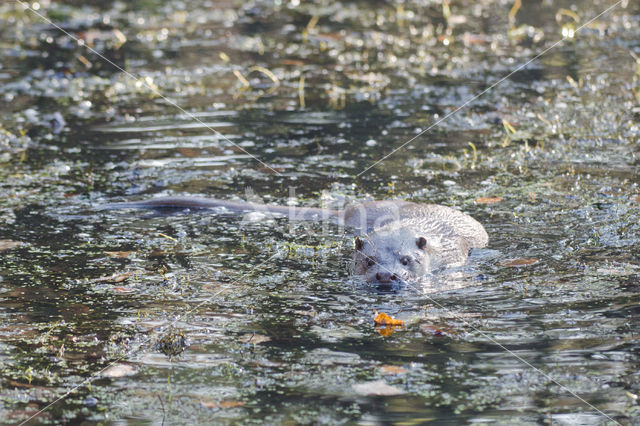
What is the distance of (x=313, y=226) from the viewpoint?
7.11 meters

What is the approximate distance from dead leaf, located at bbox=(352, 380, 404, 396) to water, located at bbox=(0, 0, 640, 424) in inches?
0.4

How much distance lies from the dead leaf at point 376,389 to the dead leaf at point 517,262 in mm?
2175

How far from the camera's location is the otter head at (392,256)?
5.93 meters

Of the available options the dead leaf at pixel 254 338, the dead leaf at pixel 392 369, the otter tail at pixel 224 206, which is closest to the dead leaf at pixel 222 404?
the dead leaf at pixel 254 338

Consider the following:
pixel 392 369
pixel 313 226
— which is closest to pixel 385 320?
pixel 392 369

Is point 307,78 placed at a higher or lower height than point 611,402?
higher

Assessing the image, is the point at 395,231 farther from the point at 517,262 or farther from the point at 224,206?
the point at 224,206

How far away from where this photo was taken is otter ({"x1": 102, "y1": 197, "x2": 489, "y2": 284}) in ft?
20.0

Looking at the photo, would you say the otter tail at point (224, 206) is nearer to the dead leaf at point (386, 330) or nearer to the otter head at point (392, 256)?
the otter head at point (392, 256)

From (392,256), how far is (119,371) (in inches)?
98.4

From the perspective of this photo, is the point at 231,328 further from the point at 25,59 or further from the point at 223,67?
the point at 25,59

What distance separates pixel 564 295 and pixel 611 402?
144cm

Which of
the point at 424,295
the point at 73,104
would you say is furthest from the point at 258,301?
the point at 73,104

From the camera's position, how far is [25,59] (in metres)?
13.2
